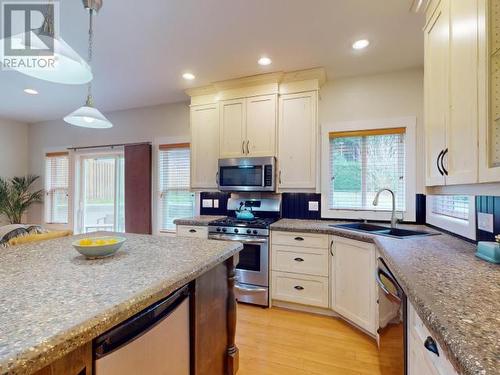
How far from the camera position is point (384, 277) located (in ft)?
4.71

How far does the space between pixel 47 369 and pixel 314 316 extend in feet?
7.96

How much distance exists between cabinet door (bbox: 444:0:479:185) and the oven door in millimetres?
1803

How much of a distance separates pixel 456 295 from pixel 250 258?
6.75 feet

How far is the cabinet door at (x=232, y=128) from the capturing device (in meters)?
3.02

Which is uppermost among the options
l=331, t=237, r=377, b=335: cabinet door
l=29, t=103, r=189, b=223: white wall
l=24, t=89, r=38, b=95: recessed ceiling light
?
l=24, t=89, r=38, b=95: recessed ceiling light

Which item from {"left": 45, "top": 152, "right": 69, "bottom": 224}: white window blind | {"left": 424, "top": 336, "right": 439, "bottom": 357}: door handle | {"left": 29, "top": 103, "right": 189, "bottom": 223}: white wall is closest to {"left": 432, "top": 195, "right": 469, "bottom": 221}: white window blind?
{"left": 424, "top": 336, "right": 439, "bottom": 357}: door handle

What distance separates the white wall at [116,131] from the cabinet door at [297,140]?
1.65m

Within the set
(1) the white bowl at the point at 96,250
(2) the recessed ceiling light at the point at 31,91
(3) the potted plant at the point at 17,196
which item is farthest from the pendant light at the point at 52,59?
(3) the potted plant at the point at 17,196

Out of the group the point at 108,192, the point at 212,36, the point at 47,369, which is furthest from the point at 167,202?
the point at 47,369

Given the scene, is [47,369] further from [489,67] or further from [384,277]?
[489,67]

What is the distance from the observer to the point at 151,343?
0.94 m

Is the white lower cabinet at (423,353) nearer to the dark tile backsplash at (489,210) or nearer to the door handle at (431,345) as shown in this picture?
the door handle at (431,345)

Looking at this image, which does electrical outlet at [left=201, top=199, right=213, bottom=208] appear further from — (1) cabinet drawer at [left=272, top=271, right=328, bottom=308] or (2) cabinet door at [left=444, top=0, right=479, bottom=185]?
(2) cabinet door at [left=444, top=0, right=479, bottom=185]

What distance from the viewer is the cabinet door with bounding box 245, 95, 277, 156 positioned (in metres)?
2.88
